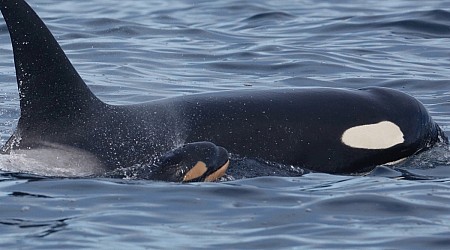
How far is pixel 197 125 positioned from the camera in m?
9.27

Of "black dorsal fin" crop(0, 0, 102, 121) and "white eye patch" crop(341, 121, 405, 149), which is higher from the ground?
"black dorsal fin" crop(0, 0, 102, 121)

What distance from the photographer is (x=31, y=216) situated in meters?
7.73

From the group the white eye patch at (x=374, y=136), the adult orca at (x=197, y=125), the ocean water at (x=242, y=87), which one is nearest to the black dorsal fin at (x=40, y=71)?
the adult orca at (x=197, y=125)

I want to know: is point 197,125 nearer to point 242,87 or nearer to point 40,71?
point 40,71

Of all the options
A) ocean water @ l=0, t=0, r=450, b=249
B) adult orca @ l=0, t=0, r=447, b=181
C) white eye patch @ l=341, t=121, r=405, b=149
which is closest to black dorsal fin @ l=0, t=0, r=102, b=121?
adult orca @ l=0, t=0, r=447, b=181

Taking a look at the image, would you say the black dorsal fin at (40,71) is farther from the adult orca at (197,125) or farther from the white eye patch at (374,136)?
the white eye patch at (374,136)

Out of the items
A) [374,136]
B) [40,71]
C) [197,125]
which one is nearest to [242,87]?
[374,136]

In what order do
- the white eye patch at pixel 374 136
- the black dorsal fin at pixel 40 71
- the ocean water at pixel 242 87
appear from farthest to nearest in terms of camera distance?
the white eye patch at pixel 374 136, the black dorsal fin at pixel 40 71, the ocean water at pixel 242 87

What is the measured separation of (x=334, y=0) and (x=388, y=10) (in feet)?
7.50

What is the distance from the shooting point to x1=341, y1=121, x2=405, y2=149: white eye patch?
31.0ft

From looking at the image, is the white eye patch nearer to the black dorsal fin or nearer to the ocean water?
the ocean water

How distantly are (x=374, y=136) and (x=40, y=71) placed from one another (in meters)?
2.76

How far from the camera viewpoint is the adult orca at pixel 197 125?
8695 millimetres

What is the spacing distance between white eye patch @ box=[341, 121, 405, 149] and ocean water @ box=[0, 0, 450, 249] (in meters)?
0.22
